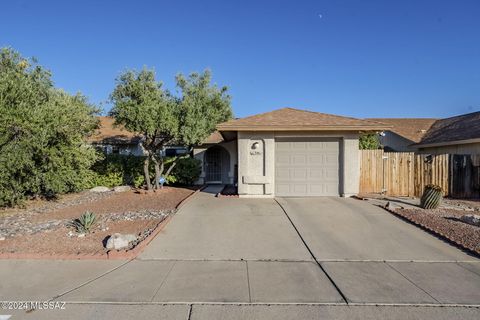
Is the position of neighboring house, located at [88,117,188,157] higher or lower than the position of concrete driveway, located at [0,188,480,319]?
higher

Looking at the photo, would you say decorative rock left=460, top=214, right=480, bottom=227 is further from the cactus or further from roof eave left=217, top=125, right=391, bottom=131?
roof eave left=217, top=125, right=391, bottom=131

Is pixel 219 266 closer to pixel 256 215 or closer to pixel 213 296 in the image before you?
pixel 213 296

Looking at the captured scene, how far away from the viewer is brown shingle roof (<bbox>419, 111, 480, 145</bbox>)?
62.7ft

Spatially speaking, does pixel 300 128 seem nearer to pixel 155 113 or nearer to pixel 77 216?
pixel 155 113

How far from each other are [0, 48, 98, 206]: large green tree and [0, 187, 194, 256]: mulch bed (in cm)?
89

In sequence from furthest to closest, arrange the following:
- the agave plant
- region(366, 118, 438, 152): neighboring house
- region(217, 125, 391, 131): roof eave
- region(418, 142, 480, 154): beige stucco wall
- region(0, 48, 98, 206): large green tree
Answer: region(366, 118, 438, 152): neighboring house, region(418, 142, 480, 154): beige stucco wall, region(217, 125, 391, 131): roof eave, region(0, 48, 98, 206): large green tree, the agave plant

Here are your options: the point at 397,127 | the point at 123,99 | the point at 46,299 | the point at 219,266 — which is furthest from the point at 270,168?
the point at 397,127

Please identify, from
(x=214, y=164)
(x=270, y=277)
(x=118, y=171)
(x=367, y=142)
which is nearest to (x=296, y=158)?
(x=270, y=277)

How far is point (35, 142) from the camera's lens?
10031 mm

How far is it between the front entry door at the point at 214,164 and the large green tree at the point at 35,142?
9.91 m

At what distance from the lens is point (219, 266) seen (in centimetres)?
576

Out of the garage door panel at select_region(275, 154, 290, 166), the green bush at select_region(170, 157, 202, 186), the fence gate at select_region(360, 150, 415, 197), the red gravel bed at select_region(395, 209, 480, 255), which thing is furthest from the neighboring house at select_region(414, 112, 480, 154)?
the green bush at select_region(170, 157, 202, 186)

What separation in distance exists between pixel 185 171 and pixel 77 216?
8746 mm

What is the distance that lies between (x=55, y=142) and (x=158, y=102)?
3889 millimetres
